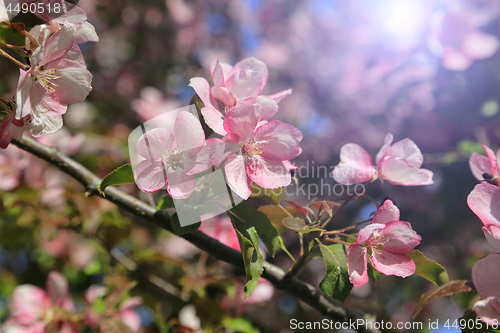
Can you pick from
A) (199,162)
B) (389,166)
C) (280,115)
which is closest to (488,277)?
(389,166)

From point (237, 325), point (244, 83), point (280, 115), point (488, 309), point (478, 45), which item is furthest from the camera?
Answer: point (280, 115)

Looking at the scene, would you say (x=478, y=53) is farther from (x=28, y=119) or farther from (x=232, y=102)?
(x=28, y=119)

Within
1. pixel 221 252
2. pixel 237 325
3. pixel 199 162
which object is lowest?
pixel 237 325

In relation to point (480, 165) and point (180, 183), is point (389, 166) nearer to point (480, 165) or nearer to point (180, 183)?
point (480, 165)

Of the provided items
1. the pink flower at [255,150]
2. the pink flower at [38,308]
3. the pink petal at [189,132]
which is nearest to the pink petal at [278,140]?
the pink flower at [255,150]

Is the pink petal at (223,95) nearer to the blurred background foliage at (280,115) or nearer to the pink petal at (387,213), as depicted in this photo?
the pink petal at (387,213)

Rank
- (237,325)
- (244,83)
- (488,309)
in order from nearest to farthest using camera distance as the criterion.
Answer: (488,309) < (244,83) < (237,325)
